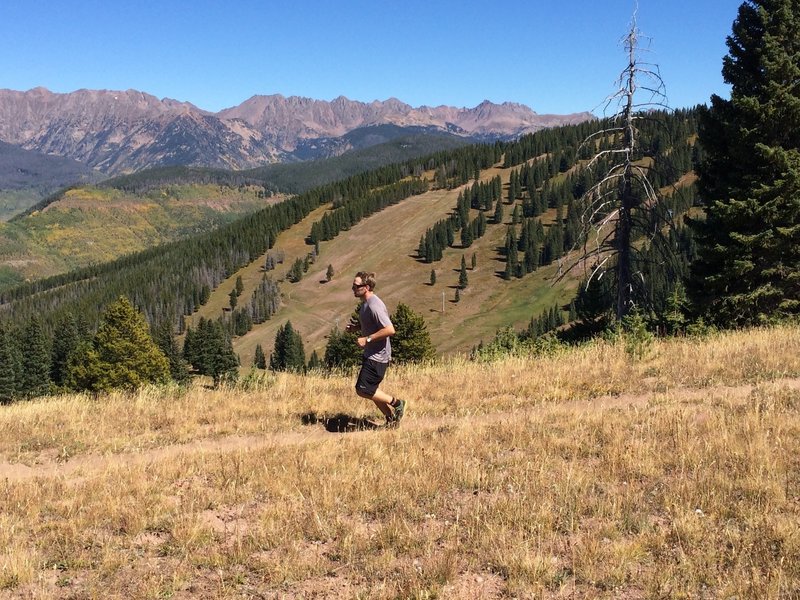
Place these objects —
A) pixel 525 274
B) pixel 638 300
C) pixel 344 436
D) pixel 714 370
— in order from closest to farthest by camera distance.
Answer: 1. pixel 344 436
2. pixel 714 370
3. pixel 638 300
4. pixel 525 274

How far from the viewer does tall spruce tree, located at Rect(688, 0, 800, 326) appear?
65.2 ft

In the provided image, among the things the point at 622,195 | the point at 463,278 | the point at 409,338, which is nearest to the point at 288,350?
the point at 409,338

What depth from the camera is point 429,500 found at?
6.56 meters

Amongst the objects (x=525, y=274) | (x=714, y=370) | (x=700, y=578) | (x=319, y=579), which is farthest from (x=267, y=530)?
(x=525, y=274)

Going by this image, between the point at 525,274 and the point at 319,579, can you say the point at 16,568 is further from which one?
the point at 525,274

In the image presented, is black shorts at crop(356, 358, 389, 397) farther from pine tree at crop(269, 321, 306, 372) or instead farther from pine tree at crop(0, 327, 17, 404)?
pine tree at crop(269, 321, 306, 372)

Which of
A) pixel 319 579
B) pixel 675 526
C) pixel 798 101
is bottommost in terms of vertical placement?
pixel 319 579

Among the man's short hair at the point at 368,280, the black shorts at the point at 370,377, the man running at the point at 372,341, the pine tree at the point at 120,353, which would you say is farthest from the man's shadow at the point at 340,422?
the pine tree at the point at 120,353

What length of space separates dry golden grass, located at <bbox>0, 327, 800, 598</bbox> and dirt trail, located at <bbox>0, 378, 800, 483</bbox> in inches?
2.6

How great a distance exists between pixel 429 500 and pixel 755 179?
20512 millimetres

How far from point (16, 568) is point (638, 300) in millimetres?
22394

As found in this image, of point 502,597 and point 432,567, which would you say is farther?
point 432,567

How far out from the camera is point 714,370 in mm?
12258

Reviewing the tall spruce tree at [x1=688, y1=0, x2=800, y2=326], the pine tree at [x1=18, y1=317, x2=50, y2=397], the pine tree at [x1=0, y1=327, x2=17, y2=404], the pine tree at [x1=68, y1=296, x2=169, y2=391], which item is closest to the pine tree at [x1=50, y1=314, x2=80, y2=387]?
the pine tree at [x1=18, y1=317, x2=50, y2=397]
